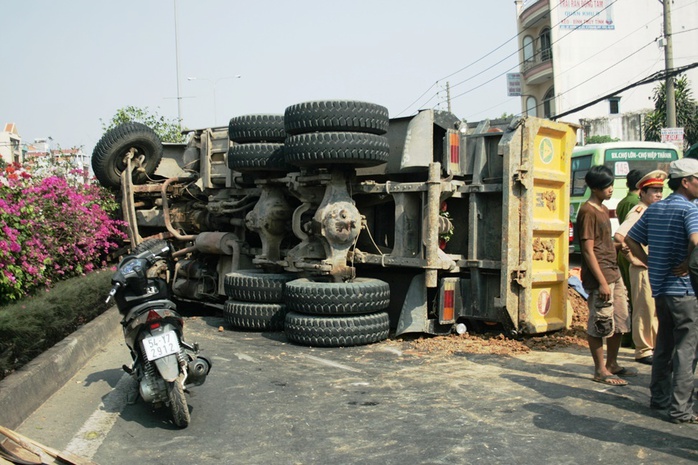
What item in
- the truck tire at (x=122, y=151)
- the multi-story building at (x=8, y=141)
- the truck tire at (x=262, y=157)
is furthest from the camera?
the multi-story building at (x=8, y=141)

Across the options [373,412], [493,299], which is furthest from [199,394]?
[493,299]

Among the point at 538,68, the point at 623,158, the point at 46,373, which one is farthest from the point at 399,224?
the point at 538,68

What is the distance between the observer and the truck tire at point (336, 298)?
775 centimetres

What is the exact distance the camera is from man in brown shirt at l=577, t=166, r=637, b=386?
5.95 m

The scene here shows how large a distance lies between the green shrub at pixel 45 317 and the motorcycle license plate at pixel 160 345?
132 cm

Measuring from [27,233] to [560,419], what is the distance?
5503 millimetres

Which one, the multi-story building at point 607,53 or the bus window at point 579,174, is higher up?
the multi-story building at point 607,53

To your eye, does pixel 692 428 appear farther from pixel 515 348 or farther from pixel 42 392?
pixel 42 392

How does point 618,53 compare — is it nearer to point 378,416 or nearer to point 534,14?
point 534,14

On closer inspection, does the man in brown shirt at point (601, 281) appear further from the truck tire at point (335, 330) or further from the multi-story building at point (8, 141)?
the multi-story building at point (8, 141)

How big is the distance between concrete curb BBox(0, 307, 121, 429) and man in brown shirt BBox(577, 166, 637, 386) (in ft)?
14.4

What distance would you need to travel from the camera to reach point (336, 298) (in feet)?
25.4

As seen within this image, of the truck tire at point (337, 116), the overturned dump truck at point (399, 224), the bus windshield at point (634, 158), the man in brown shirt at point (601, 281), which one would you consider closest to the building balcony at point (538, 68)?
the bus windshield at point (634, 158)

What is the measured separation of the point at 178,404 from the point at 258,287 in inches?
152
